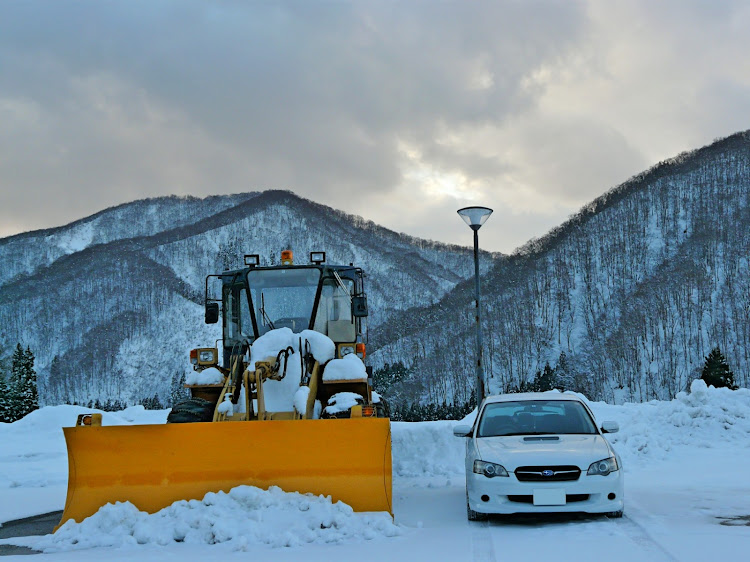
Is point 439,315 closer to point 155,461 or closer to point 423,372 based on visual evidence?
point 423,372

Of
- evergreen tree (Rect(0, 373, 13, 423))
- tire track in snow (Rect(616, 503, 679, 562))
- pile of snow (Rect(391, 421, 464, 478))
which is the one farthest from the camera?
evergreen tree (Rect(0, 373, 13, 423))

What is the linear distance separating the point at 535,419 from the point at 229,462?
383 cm

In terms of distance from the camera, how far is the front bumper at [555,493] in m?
7.84

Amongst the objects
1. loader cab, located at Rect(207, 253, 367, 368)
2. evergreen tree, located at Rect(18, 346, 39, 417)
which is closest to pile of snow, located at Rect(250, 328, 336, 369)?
loader cab, located at Rect(207, 253, 367, 368)

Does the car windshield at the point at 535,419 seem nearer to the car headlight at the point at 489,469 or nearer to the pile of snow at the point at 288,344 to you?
the car headlight at the point at 489,469

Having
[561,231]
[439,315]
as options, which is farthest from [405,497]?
[561,231]

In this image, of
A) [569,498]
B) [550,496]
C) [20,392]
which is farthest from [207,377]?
[20,392]

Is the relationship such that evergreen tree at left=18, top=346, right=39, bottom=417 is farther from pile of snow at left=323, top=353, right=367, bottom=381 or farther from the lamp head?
pile of snow at left=323, top=353, right=367, bottom=381

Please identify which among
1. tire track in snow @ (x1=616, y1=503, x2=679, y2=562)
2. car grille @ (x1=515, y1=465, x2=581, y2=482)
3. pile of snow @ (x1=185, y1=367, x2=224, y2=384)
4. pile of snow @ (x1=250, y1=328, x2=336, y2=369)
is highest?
pile of snow @ (x1=250, y1=328, x2=336, y2=369)

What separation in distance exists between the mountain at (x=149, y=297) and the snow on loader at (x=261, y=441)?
109m

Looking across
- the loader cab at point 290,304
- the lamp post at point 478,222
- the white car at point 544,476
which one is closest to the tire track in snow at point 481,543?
the white car at point 544,476

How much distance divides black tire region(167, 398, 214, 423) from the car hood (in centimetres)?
351

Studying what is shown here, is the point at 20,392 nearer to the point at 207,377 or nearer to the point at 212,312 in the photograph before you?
the point at 212,312

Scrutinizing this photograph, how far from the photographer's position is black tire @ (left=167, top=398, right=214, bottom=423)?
941cm
